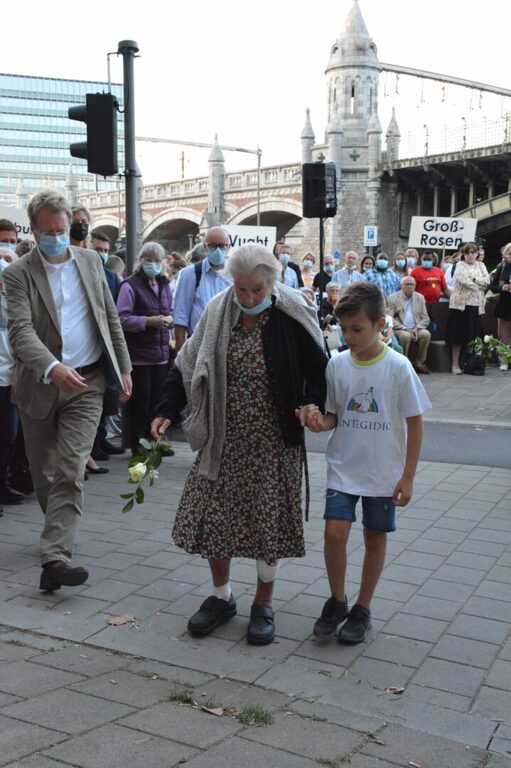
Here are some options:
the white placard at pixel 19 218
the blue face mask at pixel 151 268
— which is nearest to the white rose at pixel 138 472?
the blue face mask at pixel 151 268

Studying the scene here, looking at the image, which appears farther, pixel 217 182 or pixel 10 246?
pixel 217 182

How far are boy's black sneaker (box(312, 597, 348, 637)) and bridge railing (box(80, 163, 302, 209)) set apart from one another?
5636 centimetres

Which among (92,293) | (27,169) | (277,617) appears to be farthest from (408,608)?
(27,169)

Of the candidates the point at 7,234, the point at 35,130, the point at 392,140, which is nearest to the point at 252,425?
the point at 7,234

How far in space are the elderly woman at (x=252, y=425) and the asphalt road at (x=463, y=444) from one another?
4459mm

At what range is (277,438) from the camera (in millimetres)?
4102

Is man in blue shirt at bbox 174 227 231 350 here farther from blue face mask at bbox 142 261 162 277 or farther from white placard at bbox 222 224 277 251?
white placard at bbox 222 224 277 251

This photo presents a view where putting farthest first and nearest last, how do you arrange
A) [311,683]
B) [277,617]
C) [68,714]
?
[277,617] < [311,683] < [68,714]

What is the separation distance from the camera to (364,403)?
4.02m

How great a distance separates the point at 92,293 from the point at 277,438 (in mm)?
1594

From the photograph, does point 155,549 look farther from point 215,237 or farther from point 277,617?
point 215,237

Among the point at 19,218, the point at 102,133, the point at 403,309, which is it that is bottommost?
the point at 403,309

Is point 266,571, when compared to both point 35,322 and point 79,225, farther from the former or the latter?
point 79,225

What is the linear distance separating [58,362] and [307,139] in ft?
198
